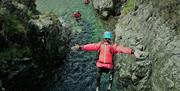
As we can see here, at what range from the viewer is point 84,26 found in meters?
41.1

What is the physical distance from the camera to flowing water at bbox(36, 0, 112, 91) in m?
27.7

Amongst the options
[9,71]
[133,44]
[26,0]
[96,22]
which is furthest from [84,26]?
[9,71]

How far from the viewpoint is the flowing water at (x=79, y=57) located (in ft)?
90.9

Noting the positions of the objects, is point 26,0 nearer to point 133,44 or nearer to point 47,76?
point 47,76

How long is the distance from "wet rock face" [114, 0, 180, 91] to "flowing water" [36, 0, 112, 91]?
3147 mm

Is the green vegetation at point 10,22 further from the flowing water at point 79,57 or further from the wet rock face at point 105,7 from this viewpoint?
the wet rock face at point 105,7

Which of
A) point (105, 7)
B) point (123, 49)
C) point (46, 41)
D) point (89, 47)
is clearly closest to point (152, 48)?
point (123, 49)

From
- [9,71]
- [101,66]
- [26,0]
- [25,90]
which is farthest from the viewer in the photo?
[26,0]

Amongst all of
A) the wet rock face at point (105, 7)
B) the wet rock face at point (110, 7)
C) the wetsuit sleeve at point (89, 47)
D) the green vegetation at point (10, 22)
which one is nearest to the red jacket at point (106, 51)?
the wetsuit sleeve at point (89, 47)

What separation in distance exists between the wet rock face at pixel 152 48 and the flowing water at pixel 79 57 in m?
3.15

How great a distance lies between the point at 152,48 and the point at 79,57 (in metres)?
9.89

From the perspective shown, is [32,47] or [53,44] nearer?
[32,47]

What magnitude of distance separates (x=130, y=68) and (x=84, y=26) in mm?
16948

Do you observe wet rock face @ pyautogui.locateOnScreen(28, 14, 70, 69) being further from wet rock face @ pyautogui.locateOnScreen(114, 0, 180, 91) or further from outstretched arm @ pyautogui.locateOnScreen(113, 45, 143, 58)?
outstretched arm @ pyautogui.locateOnScreen(113, 45, 143, 58)
